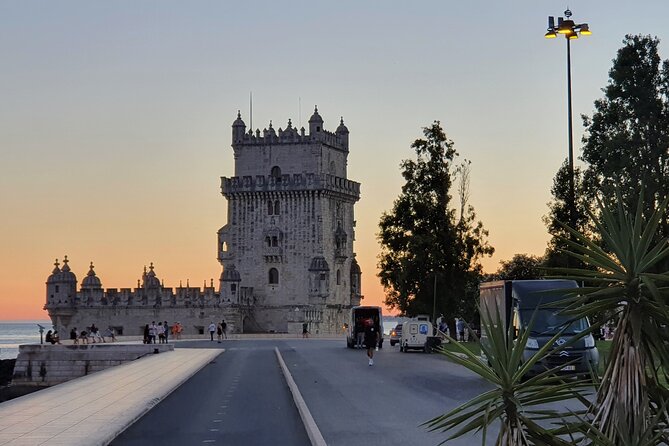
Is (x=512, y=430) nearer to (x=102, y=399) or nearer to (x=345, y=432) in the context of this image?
(x=345, y=432)

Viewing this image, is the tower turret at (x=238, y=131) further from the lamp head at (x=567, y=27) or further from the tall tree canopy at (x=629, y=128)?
the lamp head at (x=567, y=27)

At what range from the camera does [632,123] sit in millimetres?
54469

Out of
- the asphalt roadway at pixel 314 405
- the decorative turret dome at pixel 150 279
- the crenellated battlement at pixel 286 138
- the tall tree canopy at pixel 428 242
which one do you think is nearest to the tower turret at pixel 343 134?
the crenellated battlement at pixel 286 138

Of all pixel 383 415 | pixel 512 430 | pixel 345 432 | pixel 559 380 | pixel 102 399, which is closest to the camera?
pixel 512 430

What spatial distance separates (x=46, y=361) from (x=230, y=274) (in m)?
44.2

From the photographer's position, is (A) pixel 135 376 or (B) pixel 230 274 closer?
(A) pixel 135 376

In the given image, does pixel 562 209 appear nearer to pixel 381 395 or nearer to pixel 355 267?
pixel 381 395

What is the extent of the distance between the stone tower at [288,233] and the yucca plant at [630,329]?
319ft

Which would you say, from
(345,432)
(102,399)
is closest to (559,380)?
(345,432)

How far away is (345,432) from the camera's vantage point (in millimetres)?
20281

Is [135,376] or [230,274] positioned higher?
[230,274]

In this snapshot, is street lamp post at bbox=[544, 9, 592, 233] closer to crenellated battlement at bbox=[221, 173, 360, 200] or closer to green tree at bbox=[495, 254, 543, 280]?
green tree at bbox=[495, 254, 543, 280]

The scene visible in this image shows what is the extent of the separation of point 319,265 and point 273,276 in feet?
16.2

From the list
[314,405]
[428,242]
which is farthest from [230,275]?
[314,405]
